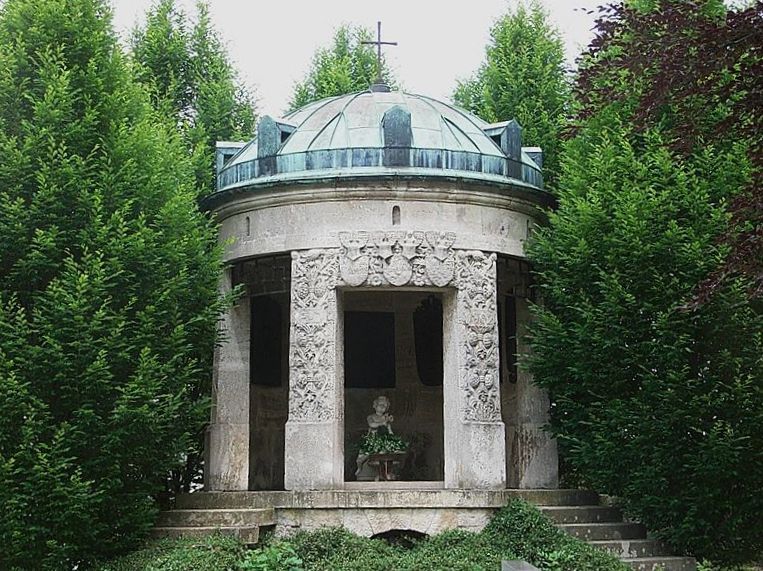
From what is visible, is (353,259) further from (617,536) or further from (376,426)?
(617,536)

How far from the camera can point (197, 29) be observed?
25172mm

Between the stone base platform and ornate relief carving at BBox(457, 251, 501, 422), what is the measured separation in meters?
1.31

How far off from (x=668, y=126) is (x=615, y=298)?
11.7ft

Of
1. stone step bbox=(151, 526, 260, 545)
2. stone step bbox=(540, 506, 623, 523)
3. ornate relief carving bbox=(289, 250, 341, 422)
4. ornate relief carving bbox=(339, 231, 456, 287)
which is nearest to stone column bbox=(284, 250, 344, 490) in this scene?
ornate relief carving bbox=(289, 250, 341, 422)

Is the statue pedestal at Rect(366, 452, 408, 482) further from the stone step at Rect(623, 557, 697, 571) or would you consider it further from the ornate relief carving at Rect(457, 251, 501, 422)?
the stone step at Rect(623, 557, 697, 571)

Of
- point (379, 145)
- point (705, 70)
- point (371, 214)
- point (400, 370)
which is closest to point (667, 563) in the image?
point (371, 214)

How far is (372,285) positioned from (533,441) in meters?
3.88

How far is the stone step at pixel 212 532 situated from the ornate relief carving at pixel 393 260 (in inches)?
149

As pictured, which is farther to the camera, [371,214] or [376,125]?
[376,125]

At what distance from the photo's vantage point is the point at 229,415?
675 inches

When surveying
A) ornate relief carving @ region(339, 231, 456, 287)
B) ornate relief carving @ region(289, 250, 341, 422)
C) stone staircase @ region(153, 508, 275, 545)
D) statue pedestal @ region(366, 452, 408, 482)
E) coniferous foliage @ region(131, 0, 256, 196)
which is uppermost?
coniferous foliage @ region(131, 0, 256, 196)

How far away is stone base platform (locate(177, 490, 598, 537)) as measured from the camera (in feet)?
49.2

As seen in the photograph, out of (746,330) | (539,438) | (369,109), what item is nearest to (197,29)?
(369,109)

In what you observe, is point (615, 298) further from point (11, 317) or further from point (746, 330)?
point (11, 317)
